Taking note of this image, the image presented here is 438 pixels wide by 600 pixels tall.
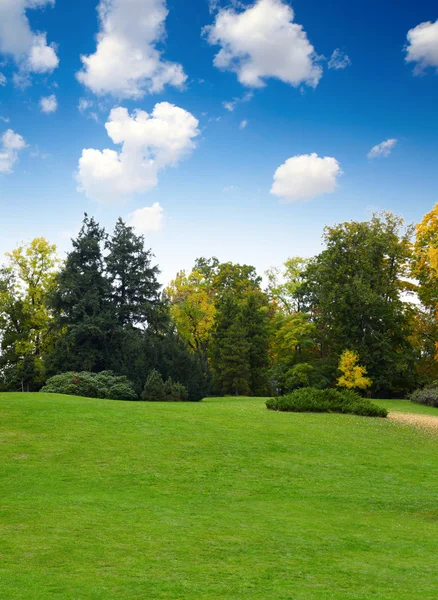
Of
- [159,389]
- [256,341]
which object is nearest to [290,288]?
[256,341]

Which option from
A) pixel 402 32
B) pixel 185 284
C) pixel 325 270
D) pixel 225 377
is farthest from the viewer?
pixel 185 284

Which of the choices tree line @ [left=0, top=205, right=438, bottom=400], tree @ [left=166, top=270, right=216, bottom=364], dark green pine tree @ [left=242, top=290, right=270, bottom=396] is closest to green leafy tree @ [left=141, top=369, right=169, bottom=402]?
tree line @ [left=0, top=205, right=438, bottom=400]

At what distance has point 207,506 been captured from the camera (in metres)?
9.89

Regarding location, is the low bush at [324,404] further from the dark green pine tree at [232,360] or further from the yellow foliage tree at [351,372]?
the dark green pine tree at [232,360]

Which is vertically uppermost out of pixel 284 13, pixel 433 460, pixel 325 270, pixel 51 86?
pixel 284 13

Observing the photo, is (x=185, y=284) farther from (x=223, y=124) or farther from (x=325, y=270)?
(x=223, y=124)

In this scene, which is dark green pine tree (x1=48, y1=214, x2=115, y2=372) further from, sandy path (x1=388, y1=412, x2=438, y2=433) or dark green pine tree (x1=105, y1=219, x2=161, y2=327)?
sandy path (x1=388, y1=412, x2=438, y2=433)

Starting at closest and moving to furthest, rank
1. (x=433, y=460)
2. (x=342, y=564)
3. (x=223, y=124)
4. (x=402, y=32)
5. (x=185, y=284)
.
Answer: (x=342, y=564) → (x=433, y=460) → (x=402, y=32) → (x=223, y=124) → (x=185, y=284)

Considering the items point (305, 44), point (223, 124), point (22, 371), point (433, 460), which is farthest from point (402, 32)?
point (22, 371)

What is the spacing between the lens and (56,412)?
17016mm

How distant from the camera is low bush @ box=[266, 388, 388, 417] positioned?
23.3 m

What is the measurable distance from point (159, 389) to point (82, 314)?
11967mm

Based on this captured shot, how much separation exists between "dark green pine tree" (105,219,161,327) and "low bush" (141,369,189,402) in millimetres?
11382

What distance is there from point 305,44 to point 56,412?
19075 millimetres
